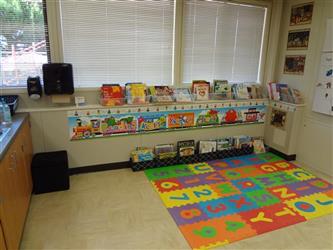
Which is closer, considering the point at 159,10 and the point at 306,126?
the point at 159,10

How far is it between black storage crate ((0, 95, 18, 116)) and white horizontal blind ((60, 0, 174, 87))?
0.72 meters

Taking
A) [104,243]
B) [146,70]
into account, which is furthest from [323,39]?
[104,243]

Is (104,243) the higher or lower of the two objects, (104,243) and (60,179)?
the lower

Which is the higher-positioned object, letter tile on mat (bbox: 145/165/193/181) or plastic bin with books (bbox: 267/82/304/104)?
plastic bin with books (bbox: 267/82/304/104)

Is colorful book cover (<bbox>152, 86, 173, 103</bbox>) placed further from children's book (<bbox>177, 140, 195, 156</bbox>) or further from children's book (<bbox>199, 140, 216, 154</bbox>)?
children's book (<bbox>199, 140, 216, 154</bbox>)

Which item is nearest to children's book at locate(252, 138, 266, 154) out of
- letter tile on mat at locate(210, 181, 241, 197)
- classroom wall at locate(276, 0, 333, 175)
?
classroom wall at locate(276, 0, 333, 175)

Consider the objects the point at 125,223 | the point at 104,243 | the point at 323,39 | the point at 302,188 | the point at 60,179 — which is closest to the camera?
the point at 104,243

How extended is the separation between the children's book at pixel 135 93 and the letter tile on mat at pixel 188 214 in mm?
1486

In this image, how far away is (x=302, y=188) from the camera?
3.01 meters

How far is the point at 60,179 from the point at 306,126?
11.2 feet

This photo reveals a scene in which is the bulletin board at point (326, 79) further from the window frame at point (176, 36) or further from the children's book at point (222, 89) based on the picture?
the children's book at point (222, 89)

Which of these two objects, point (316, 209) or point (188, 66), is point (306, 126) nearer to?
point (316, 209)

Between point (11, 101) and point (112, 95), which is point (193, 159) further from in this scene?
point (11, 101)

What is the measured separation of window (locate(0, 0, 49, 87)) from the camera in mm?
2752
